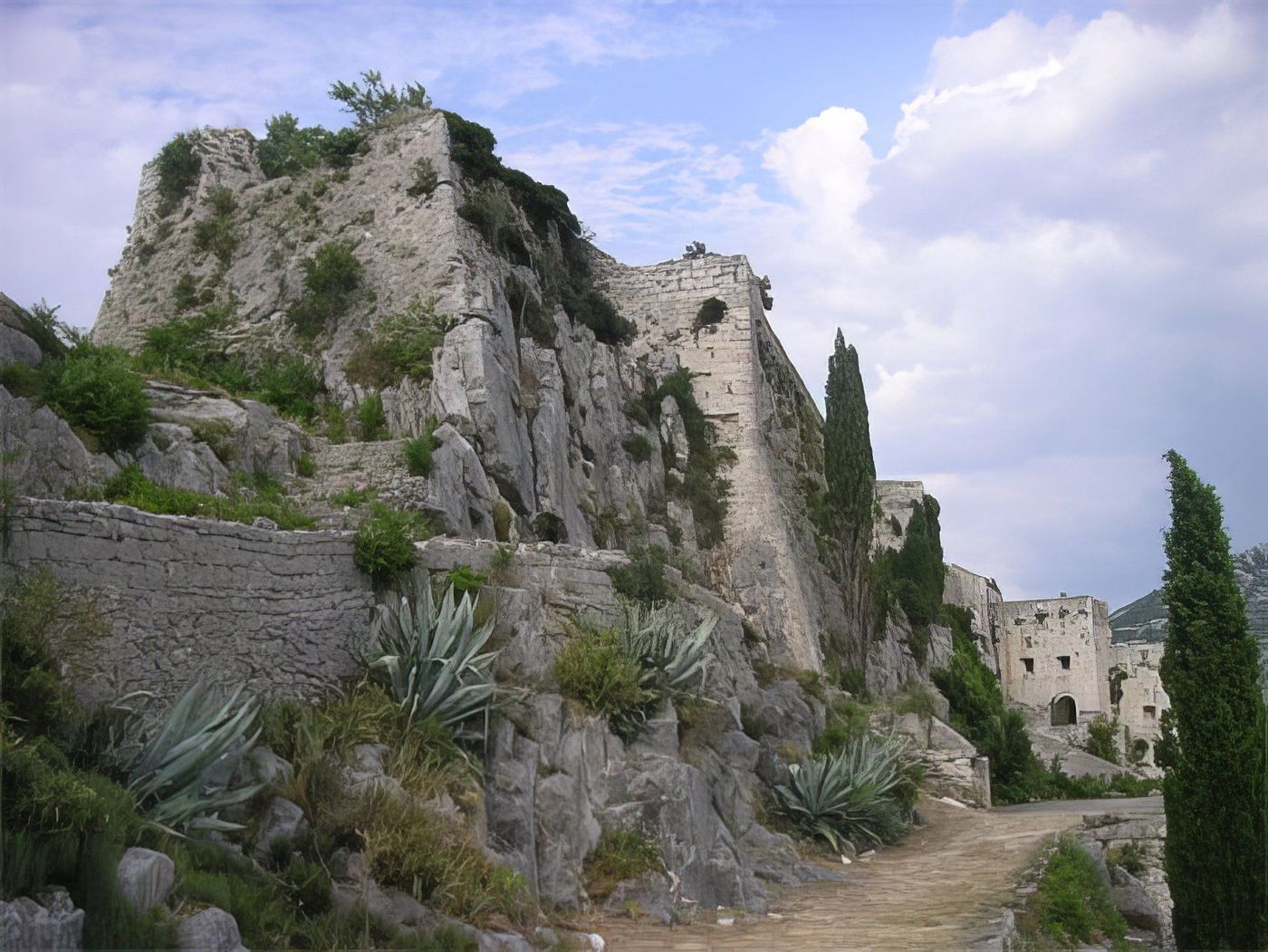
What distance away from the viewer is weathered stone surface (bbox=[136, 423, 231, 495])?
1334cm

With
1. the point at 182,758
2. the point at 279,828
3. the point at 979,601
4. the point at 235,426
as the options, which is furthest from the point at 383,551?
the point at 979,601

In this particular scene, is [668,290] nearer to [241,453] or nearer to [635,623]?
[241,453]

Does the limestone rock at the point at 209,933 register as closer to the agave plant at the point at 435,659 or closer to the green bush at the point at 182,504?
the agave plant at the point at 435,659

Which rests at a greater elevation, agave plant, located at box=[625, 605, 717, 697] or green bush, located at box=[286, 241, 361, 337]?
green bush, located at box=[286, 241, 361, 337]

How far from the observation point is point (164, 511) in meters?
10.1

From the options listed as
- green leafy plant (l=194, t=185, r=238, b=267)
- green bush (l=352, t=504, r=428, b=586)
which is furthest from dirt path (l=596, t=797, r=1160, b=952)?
green leafy plant (l=194, t=185, r=238, b=267)

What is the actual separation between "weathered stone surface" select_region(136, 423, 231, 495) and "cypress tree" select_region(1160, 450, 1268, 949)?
1081 cm

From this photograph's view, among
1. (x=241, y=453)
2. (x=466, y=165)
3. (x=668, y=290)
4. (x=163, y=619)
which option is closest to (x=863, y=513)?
(x=668, y=290)

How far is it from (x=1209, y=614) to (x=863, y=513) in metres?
13.6

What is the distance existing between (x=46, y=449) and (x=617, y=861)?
21.8 feet

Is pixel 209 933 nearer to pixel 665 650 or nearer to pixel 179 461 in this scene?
pixel 665 650

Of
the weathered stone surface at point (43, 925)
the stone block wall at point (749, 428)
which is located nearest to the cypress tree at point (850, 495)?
the stone block wall at point (749, 428)

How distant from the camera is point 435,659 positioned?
31.4 feet

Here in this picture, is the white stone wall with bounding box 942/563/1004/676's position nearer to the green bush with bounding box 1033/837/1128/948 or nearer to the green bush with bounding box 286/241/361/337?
the green bush with bounding box 286/241/361/337
